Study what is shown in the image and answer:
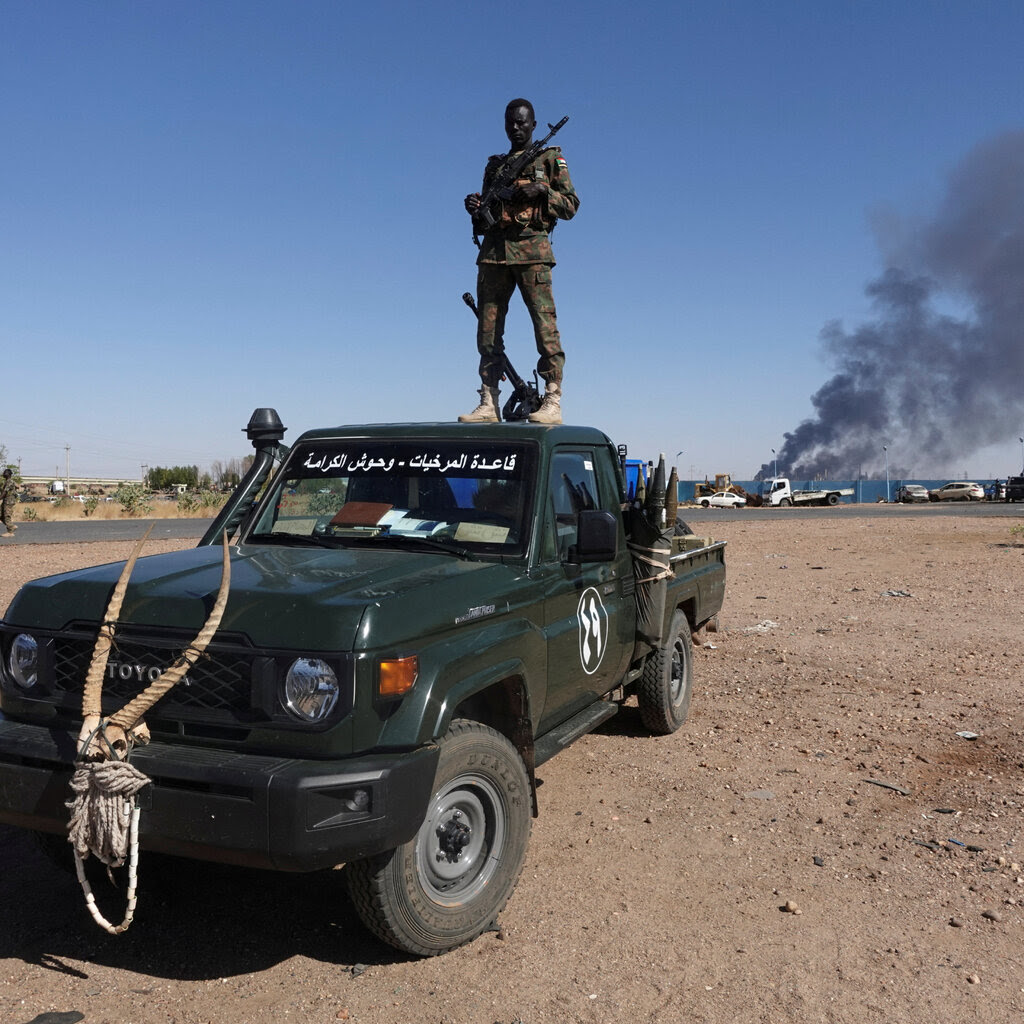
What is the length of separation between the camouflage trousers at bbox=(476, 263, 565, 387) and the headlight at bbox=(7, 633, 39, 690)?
185 inches

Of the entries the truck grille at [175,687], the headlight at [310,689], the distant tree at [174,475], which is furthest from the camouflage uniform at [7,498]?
the distant tree at [174,475]

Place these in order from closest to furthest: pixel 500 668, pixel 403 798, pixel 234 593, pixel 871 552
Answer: pixel 403 798 → pixel 234 593 → pixel 500 668 → pixel 871 552

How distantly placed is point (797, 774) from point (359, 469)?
10.1 feet

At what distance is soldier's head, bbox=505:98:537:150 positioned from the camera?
7.45 meters

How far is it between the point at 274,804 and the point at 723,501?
55.7 metres

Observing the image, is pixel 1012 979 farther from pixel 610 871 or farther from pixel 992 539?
pixel 992 539

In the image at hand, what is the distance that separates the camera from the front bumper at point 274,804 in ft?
9.26

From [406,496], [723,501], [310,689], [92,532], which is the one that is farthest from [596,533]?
[723,501]

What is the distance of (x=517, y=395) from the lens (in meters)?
7.81

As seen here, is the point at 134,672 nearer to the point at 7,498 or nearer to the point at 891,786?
the point at 891,786

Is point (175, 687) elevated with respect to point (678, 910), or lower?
elevated

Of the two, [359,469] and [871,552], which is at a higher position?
[359,469]

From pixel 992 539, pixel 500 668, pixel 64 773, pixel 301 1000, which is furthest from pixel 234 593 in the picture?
pixel 992 539

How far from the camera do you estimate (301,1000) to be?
10.3ft
